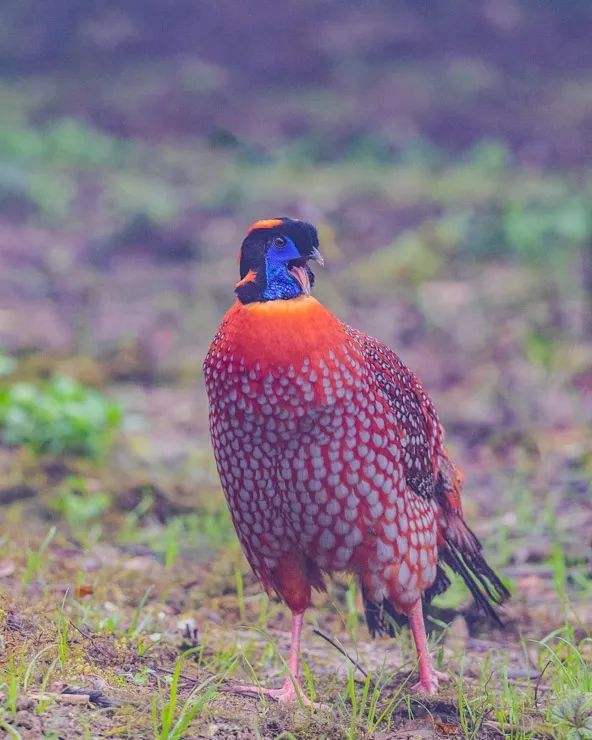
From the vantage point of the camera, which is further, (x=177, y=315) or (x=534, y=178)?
(x=534, y=178)

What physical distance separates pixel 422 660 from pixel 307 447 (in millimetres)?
768

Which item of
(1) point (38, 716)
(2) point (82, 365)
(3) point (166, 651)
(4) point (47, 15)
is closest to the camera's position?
(1) point (38, 716)

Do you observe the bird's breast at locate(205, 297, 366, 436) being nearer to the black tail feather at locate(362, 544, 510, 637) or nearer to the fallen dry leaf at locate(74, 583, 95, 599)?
the black tail feather at locate(362, 544, 510, 637)

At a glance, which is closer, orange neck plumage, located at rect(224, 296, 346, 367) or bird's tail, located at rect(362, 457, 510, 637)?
orange neck plumage, located at rect(224, 296, 346, 367)

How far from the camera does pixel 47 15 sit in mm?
16031

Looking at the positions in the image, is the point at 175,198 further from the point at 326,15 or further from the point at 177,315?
the point at 326,15

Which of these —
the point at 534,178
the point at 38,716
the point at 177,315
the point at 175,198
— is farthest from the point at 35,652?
the point at 534,178

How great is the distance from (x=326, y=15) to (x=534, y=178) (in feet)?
18.3

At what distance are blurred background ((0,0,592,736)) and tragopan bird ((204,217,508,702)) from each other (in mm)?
793

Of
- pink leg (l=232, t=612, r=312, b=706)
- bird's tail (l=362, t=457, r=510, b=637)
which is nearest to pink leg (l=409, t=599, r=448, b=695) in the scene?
bird's tail (l=362, t=457, r=510, b=637)

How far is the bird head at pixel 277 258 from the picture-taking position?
11.4 feet

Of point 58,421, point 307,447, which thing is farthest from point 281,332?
Result: point 58,421

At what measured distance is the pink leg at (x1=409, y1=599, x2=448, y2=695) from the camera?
11.6 ft

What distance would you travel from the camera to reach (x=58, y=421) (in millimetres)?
5648
